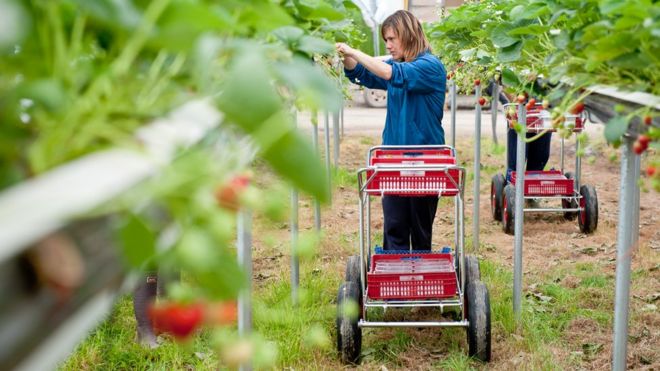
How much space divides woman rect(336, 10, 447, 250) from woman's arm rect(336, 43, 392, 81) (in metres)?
0.10

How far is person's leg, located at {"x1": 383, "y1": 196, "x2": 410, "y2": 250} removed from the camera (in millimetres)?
4566

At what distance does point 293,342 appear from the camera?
3.71 metres

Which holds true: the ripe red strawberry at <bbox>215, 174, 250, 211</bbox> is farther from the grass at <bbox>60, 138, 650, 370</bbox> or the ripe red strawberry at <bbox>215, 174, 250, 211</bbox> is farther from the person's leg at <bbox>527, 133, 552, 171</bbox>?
the person's leg at <bbox>527, 133, 552, 171</bbox>

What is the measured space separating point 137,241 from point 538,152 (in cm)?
693

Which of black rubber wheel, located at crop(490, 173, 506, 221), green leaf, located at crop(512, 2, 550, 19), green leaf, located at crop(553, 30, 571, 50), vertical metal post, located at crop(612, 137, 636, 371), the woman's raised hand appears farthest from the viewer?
black rubber wheel, located at crop(490, 173, 506, 221)

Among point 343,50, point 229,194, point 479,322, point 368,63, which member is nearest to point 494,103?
point 368,63

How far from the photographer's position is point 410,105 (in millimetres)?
4520

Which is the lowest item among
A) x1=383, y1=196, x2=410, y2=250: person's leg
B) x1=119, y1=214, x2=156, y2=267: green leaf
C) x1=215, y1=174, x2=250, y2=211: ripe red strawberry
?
x1=383, y1=196, x2=410, y2=250: person's leg

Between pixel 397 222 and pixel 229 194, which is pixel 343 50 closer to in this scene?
pixel 397 222

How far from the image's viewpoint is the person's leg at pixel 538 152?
281 inches

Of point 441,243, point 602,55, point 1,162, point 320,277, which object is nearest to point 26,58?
point 1,162

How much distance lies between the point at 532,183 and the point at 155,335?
372 centimetres

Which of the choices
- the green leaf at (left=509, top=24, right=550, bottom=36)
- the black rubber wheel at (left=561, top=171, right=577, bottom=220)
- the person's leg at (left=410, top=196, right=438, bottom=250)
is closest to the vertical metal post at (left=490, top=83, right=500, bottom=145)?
the black rubber wheel at (left=561, top=171, right=577, bottom=220)

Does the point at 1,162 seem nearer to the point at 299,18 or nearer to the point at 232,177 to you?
the point at 232,177
